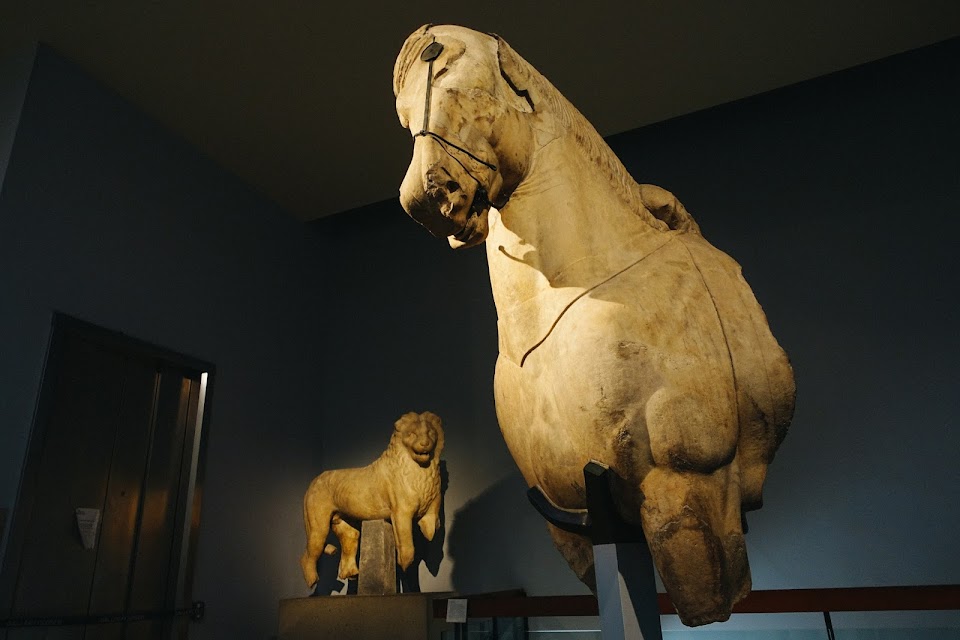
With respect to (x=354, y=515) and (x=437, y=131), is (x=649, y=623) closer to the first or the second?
(x=437, y=131)

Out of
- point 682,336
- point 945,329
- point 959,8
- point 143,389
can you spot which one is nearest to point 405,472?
point 143,389

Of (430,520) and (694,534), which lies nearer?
(694,534)

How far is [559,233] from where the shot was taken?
3.98 feet

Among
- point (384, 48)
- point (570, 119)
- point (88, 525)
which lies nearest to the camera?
point (570, 119)

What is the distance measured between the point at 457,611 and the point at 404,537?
1180 mm

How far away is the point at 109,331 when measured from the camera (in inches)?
112

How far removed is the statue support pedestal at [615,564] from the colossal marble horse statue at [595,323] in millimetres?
33

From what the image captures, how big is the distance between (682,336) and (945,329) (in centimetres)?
234

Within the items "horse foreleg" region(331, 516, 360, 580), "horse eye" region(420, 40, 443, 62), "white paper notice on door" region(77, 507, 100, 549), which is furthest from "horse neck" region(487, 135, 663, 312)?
"horse foreleg" region(331, 516, 360, 580)

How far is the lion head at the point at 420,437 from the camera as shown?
3.10 metres

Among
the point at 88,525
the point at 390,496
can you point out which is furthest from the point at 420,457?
the point at 88,525

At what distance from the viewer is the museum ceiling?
2.79 m

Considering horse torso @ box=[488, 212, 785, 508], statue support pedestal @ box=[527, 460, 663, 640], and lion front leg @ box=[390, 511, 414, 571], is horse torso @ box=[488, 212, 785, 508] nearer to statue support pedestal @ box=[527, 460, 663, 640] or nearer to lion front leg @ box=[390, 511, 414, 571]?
statue support pedestal @ box=[527, 460, 663, 640]

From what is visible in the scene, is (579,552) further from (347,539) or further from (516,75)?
(347,539)
